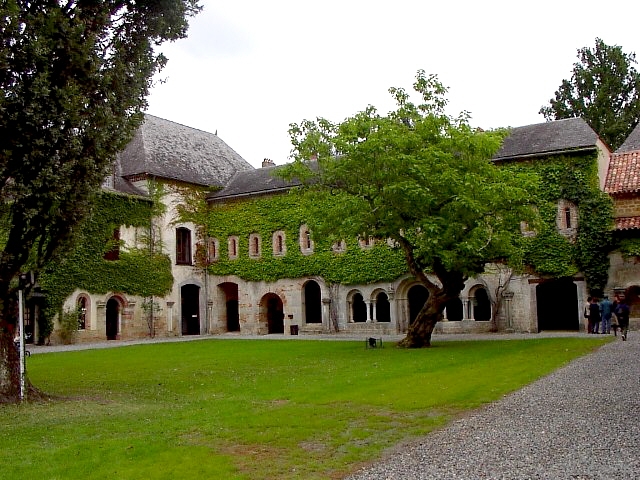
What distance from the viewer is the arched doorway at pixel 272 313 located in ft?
121

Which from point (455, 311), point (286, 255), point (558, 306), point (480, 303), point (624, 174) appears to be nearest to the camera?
point (624, 174)

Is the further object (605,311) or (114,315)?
(114,315)

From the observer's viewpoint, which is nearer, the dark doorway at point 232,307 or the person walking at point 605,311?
the person walking at point 605,311

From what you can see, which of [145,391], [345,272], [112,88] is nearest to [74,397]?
[145,391]

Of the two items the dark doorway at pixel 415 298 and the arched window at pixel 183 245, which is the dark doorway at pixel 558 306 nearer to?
the dark doorway at pixel 415 298

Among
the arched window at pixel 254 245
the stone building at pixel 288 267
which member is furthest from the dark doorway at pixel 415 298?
the arched window at pixel 254 245

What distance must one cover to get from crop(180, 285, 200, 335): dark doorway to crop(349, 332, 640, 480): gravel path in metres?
28.0

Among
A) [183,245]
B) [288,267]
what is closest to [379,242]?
[288,267]

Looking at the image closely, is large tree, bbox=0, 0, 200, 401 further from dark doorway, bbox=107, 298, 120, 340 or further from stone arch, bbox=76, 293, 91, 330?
dark doorway, bbox=107, 298, 120, 340

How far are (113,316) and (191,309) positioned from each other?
4.93 meters

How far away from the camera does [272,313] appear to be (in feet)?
125

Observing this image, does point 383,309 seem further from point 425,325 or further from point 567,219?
point 425,325

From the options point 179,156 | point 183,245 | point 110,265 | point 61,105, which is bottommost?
point 110,265

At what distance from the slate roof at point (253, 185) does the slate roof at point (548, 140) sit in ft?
34.9
